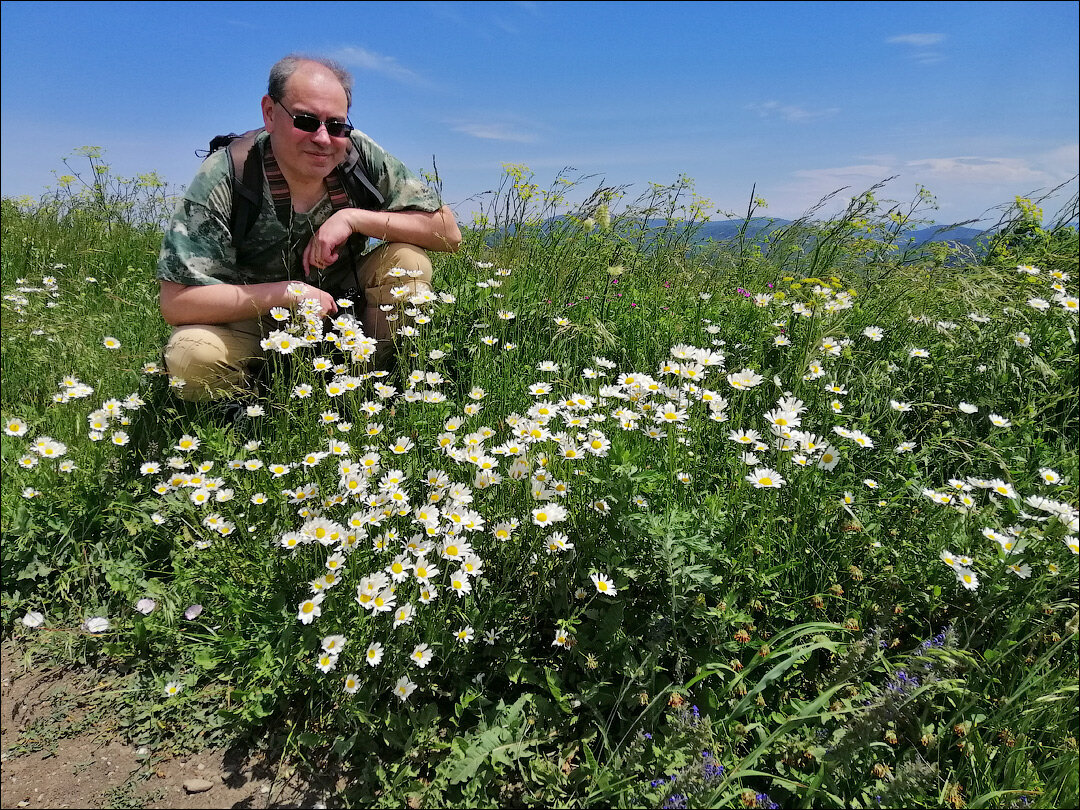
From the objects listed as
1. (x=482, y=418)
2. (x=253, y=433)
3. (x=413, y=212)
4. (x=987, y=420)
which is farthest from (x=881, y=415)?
(x=253, y=433)

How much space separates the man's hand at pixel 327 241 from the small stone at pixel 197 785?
2208 millimetres

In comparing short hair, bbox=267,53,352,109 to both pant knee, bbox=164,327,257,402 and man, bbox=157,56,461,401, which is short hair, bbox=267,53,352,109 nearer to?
man, bbox=157,56,461,401

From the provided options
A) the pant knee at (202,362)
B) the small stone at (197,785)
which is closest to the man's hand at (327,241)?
the pant knee at (202,362)

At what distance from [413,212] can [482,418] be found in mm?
1423

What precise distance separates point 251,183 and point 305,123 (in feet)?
1.41

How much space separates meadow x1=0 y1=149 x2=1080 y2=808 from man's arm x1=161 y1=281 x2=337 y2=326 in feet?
1.12

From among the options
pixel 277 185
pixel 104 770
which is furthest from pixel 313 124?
pixel 104 770

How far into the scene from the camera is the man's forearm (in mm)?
3215

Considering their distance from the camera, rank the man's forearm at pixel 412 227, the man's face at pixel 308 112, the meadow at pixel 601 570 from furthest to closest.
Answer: the man's forearm at pixel 412 227 < the man's face at pixel 308 112 < the meadow at pixel 601 570

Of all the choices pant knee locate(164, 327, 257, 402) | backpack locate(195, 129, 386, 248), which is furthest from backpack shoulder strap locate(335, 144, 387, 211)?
pant knee locate(164, 327, 257, 402)

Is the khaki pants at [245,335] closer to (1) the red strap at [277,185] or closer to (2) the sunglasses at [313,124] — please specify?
(1) the red strap at [277,185]

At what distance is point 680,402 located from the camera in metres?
2.11

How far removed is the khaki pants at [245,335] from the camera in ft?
9.72

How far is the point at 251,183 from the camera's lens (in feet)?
10.1
